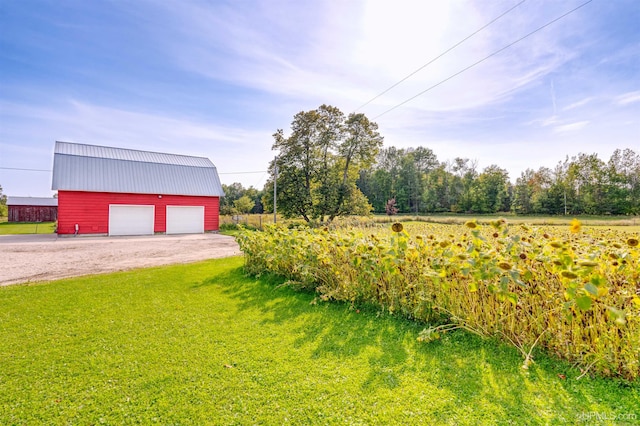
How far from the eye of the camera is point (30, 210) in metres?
26.7

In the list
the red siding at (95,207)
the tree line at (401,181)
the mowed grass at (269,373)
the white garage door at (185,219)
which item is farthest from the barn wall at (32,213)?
the mowed grass at (269,373)

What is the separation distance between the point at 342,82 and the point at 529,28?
15.4 ft

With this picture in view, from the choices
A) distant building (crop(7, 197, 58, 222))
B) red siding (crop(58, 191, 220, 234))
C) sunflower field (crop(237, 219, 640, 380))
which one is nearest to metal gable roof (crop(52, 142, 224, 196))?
red siding (crop(58, 191, 220, 234))

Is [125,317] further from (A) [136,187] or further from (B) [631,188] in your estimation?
(B) [631,188]

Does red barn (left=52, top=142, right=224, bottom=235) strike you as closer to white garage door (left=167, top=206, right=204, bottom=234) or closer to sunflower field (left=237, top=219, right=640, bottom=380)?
white garage door (left=167, top=206, right=204, bottom=234)

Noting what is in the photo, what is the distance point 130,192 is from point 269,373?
15400mm

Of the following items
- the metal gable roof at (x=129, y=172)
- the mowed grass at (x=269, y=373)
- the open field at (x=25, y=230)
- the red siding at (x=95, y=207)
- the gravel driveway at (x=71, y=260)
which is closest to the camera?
the mowed grass at (x=269, y=373)

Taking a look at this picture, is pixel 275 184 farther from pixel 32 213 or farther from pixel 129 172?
pixel 32 213

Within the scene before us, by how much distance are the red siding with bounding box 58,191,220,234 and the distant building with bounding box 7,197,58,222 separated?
62.4 feet

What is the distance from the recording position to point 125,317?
322 centimetres

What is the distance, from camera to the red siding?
42.3ft

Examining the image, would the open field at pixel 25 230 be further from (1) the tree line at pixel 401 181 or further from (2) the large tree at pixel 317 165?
(2) the large tree at pixel 317 165

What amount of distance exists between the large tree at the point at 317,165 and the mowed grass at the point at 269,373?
1271 centimetres

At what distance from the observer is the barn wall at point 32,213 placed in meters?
26.2
